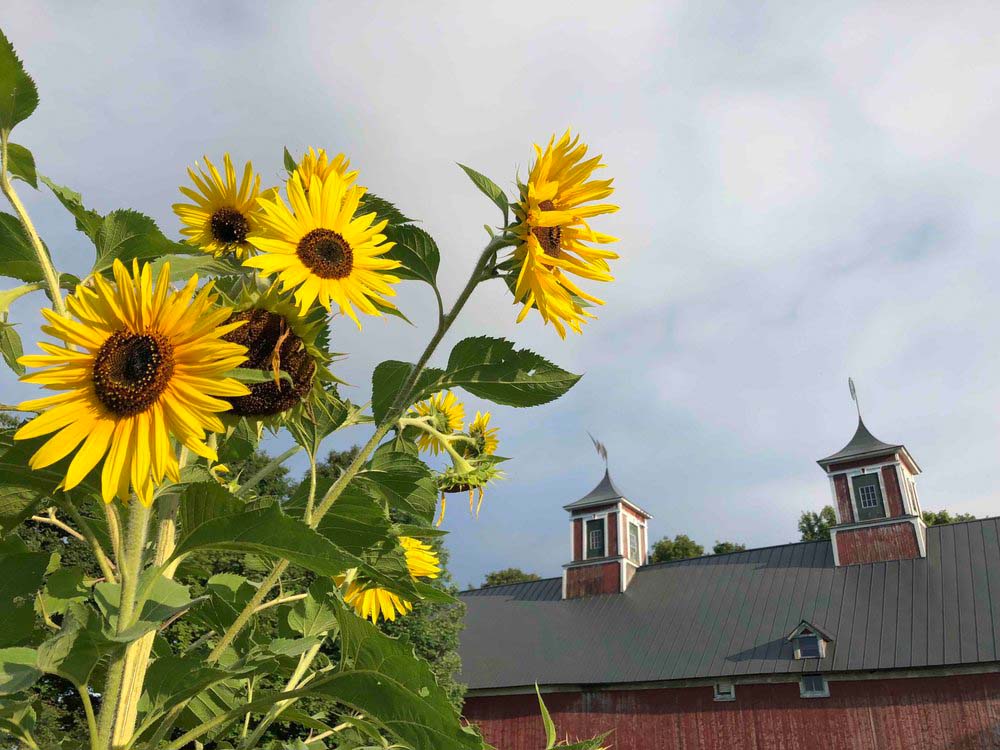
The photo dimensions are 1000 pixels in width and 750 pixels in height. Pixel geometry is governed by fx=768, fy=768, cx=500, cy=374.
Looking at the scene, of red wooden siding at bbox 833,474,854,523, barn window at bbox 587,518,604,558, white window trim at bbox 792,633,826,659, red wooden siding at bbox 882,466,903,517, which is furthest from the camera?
barn window at bbox 587,518,604,558

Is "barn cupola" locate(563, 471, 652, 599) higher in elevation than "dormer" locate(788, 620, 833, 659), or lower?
higher

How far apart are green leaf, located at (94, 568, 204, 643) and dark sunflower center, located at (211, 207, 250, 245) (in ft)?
2.39

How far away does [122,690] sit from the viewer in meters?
1.05

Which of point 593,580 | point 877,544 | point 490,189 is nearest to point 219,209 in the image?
point 490,189

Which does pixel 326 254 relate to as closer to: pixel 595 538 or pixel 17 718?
pixel 17 718

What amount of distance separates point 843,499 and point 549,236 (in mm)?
25449

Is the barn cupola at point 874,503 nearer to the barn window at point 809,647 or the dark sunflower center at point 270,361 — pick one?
the barn window at point 809,647

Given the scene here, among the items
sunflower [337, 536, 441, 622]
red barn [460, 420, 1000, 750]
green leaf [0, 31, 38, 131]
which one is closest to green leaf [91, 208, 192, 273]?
green leaf [0, 31, 38, 131]

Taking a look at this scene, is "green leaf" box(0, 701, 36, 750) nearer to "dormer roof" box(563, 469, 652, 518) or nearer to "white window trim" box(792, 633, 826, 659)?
"white window trim" box(792, 633, 826, 659)

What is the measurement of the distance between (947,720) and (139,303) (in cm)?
2200

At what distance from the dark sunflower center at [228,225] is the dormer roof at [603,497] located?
2740 cm

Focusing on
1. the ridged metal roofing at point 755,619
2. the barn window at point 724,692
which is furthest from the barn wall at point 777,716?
the ridged metal roofing at point 755,619

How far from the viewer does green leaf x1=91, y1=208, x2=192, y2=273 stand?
115cm

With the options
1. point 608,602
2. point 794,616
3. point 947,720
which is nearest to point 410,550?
point 947,720
